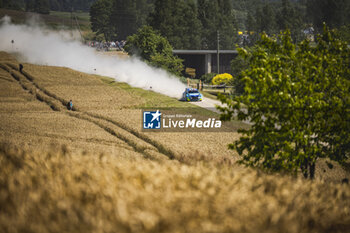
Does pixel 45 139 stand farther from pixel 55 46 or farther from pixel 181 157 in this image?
pixel 55 46

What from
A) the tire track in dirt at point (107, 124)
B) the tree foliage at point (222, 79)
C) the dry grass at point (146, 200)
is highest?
the dry grass at point (146, 200)

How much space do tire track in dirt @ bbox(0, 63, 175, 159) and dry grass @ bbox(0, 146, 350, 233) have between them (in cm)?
1694

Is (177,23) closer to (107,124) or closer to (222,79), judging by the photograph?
(222,79)

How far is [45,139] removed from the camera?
32.0m

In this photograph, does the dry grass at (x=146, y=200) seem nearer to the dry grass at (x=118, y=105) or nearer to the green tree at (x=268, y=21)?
the dry grass at (x=118, y=105)

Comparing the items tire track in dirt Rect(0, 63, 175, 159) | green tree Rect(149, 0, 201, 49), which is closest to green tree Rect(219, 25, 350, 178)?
tire track in dirt Rect(0, 63, 175, 159)

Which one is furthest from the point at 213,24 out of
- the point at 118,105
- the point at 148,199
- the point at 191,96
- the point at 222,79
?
the point at 148,199

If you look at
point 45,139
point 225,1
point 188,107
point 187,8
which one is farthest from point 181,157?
point 225,1

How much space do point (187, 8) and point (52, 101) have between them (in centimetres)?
8397

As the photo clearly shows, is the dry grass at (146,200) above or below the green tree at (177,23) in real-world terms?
below

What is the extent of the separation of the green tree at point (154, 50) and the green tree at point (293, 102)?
57728mm

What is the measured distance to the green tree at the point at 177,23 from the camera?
114812 mm

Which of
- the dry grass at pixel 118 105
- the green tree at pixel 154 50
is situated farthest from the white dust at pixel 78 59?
the dry grass at pixel 118 105

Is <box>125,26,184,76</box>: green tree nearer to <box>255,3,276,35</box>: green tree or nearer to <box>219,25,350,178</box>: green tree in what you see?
<box>219,25,350,178</box>: green tree
